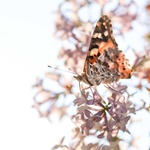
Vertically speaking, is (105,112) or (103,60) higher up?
(103,60)

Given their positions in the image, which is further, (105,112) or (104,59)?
(104,59)

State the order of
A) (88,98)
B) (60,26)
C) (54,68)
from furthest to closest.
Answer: (60,26) < (54,68) < (88,98)

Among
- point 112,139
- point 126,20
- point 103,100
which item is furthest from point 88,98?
point 126,20

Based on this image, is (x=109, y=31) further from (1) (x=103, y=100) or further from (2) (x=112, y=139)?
(2) (x=112, y=139)

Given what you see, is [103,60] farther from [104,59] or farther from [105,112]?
[105,112]

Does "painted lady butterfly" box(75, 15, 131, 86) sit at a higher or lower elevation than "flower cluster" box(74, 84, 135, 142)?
higher

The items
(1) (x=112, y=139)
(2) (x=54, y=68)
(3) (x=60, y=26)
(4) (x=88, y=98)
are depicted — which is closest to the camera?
(1) (x=112, y=139)

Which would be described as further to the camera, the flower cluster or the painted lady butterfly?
the painted lady butterfly

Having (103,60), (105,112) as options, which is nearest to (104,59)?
(103,60)
